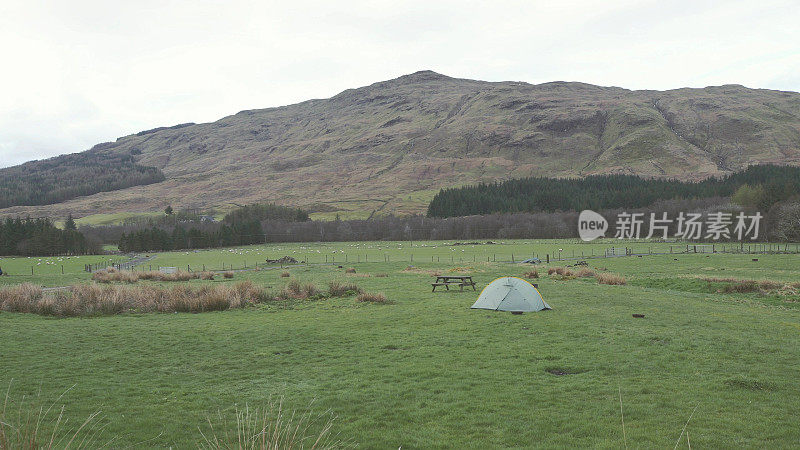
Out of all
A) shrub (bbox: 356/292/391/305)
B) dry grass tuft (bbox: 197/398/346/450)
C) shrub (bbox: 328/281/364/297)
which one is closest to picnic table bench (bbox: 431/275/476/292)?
shrub (bbox: 328/281/364/297)

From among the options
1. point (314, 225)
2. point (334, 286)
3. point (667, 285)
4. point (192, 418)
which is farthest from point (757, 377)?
point (314, 225)

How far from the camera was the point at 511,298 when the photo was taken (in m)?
24.2

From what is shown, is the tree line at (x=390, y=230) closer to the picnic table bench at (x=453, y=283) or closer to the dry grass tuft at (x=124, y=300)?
the picnic table bench at (x=453, y=283)

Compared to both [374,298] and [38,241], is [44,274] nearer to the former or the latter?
[374,298]

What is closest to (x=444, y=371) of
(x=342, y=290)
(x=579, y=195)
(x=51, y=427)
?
(x=51, y=427)

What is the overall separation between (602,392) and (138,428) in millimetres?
10188

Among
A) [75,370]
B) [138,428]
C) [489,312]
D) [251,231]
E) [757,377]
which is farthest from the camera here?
[251,231]

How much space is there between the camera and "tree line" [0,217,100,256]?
331ft

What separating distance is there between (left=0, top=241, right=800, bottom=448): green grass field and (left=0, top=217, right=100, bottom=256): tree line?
3823 inches

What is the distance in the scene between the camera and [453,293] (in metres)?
32.4

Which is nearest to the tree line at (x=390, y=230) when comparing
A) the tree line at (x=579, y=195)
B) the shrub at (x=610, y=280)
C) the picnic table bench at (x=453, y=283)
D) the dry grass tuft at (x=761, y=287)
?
the tree line at (x=579, y=195)

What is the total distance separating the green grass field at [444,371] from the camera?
949 centimetres

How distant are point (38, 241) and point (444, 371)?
11695cm

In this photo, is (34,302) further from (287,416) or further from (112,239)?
(112,239)
